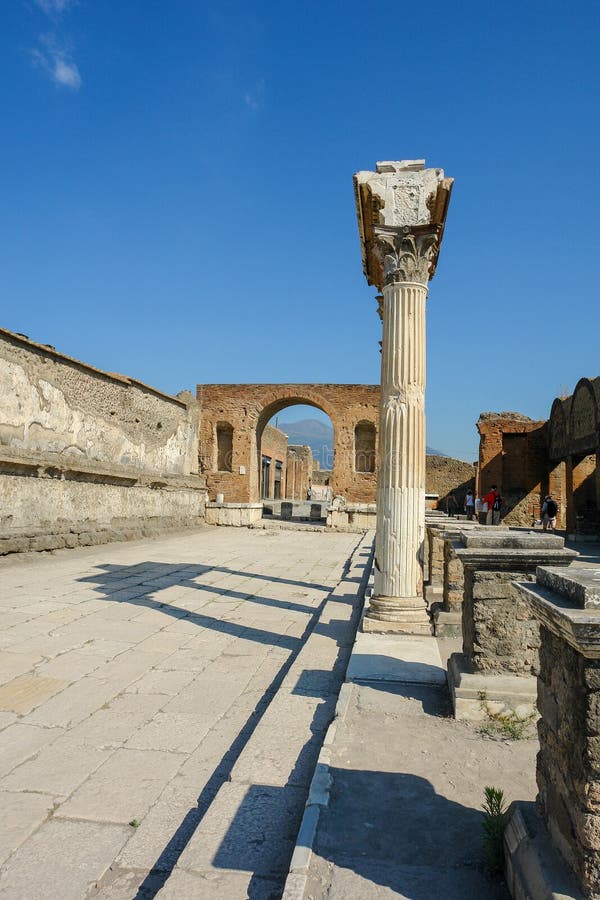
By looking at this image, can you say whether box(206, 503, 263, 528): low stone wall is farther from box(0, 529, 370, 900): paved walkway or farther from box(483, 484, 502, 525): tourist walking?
box(0, 529, 370, 900): paved walkway

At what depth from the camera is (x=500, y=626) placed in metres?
3.46

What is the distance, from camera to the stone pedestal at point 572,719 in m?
1.55

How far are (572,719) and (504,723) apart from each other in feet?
5.66

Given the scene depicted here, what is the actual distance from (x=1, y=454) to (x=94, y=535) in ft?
10.6

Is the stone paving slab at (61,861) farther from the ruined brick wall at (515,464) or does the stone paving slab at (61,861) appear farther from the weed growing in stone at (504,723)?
the ruined brick wall at (515,464)

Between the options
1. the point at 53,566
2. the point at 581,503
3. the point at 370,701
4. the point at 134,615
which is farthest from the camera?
the point at 581,503

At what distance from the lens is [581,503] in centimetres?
2181

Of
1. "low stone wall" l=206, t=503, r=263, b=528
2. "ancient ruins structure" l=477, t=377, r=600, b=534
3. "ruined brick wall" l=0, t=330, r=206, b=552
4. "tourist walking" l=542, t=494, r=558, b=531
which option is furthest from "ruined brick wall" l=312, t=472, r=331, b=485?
"ruined brick wall" l=0, t=330, r=206, b=552

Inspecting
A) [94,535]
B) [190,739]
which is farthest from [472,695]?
[94,535]

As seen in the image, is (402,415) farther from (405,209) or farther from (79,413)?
(79,413)

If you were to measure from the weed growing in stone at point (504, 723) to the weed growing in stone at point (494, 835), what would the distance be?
3.19 ft

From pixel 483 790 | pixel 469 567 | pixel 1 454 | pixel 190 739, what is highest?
pixel 1 454

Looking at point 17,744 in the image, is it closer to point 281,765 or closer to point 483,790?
point 281,765

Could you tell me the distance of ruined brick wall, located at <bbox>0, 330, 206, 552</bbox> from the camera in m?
10.2
